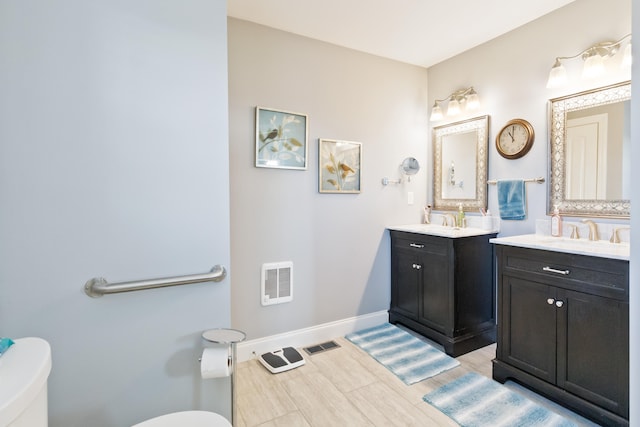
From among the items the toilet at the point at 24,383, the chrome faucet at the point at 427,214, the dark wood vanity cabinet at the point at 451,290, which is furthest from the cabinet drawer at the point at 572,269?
the toilet at the point at 24,383

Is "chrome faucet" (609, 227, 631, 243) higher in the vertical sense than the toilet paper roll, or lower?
higher

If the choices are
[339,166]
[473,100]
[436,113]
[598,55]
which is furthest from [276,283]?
[598,55]

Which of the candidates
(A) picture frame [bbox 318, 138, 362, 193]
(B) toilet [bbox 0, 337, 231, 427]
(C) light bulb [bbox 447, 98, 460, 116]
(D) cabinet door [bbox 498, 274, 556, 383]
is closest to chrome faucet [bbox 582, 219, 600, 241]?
(D) cabinet door [bbox 498, 274, 556, 383]

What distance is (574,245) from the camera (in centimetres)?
188

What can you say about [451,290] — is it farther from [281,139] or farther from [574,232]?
[281,139]

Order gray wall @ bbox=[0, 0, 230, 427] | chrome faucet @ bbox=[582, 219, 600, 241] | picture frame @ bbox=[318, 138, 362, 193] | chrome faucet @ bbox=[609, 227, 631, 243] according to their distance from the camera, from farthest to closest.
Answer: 1. picture frame @ bbox=[318, 138, 362, 193]
2. chrome faucet @ bbox=[582, 219, 600, 241]
3. chrome faucet @ bbox=[609, 227, 631, 243]
4. gray wall @ bbox=[0, 0, 230, 427]

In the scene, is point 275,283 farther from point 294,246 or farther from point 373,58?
point 373,58

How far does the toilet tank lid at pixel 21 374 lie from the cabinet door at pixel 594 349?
2.34 metres

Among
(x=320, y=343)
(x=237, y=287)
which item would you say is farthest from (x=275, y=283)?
(x=320, y=343)

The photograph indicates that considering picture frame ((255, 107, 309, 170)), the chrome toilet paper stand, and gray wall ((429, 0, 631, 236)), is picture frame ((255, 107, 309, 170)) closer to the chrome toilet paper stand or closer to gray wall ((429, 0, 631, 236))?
the chrome toilet paper stand

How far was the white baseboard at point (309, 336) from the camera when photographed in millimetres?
2445

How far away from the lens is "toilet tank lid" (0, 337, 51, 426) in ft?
2.49

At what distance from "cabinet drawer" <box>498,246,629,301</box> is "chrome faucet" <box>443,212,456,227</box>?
90cm

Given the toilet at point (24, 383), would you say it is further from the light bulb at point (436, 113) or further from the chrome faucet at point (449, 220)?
the light bulb at point (436, 113)
